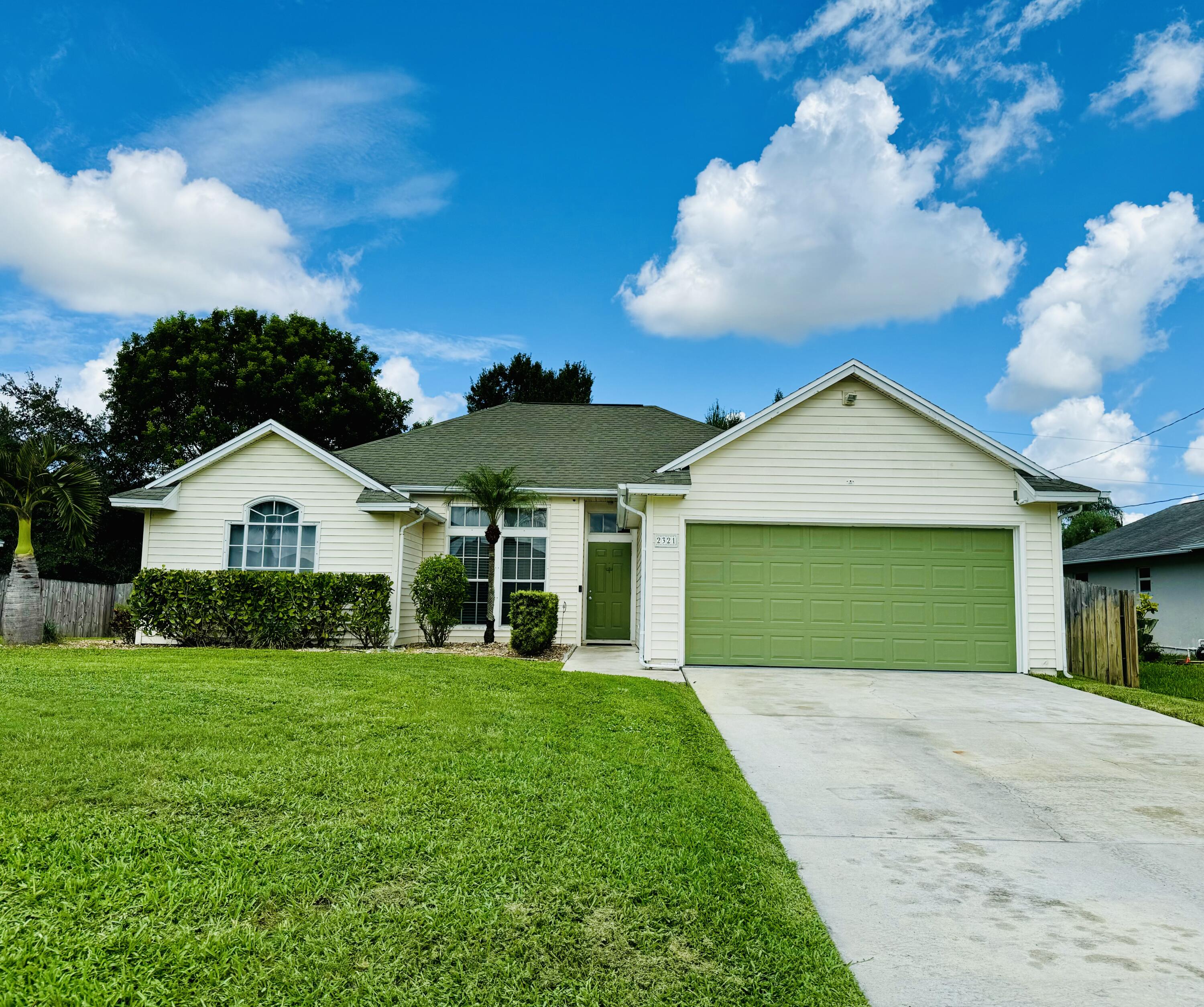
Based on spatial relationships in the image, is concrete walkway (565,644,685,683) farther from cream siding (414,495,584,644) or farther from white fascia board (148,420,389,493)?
white fascia board (148,420,389,493)

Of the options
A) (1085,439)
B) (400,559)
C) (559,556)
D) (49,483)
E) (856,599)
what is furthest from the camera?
(1085,439)

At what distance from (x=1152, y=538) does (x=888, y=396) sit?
48.4 feet

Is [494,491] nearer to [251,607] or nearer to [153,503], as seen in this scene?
[251,607]

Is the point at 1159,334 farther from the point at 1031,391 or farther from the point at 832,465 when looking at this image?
the point at 832,465

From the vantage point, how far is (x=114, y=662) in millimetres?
9930

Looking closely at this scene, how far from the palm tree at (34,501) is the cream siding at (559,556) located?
248 inches

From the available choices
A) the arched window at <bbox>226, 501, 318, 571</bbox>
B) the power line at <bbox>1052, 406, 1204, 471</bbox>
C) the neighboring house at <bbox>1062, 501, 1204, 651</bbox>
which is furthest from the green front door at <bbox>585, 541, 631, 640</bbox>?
the neighboring house at <bbox>1062, 501, 1204, 651</bbox>

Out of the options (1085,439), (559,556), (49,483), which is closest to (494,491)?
(559,556)

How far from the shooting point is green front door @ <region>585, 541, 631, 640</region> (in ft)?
50.7

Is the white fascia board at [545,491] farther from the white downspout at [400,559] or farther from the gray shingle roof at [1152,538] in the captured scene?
the gray shingle roof at [1152,538]

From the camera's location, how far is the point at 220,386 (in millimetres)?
28391

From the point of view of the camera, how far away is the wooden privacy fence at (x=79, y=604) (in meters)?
14.6

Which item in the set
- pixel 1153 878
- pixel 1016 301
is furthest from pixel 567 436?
pixel 1153 878

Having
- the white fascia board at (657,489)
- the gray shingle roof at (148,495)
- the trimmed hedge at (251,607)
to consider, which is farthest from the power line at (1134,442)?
the gray shingle roof at (148,495)
